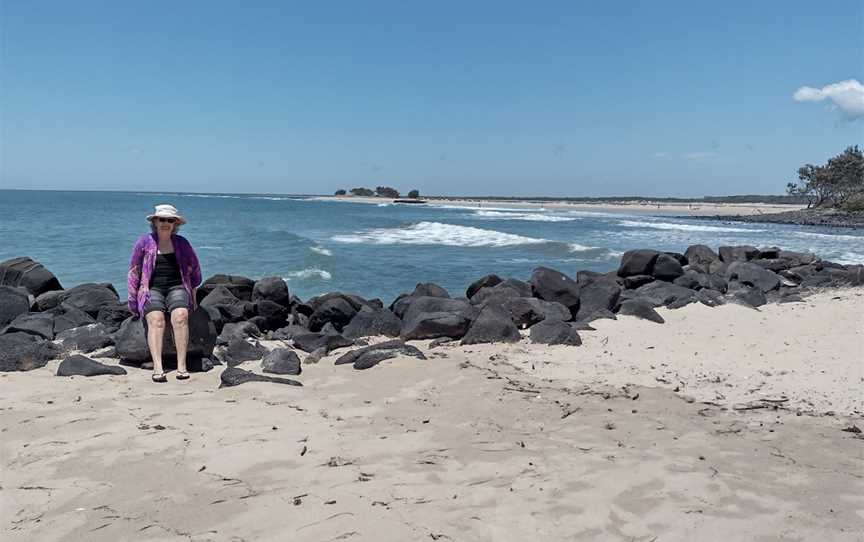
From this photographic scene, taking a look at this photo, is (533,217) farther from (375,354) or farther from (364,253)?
(375,354)

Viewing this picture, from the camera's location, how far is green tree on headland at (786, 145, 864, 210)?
6216cm

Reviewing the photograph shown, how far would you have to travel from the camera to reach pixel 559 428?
413cm

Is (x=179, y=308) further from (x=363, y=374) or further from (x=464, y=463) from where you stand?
(x=464, y=463)

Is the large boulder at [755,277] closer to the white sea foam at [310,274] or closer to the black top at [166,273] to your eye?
the white sea foam at [310,274]

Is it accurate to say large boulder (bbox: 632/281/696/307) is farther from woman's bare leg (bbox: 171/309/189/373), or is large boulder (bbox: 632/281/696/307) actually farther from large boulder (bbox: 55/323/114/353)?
large boulder (bbox: 55/323/114/353)

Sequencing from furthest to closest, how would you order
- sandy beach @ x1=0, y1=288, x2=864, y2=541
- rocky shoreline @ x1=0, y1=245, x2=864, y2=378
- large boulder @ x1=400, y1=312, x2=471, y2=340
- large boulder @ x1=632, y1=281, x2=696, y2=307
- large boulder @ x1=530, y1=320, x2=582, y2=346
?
large boulder @ x1=632, y1=281, x2=696, y2=307 → large boulder @ x1=400, y1=312, x2=471, y2=340 → large boulder @ x1=530, y1=320, x2=582, y2=346 → rocky shoreline @ x1=0, y1=245, x2=864, y2=378 → sandy beach @ x1=0, y1=288, x2=864, y2=541

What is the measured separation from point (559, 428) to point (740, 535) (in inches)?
57.6

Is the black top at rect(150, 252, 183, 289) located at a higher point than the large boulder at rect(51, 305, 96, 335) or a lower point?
higher

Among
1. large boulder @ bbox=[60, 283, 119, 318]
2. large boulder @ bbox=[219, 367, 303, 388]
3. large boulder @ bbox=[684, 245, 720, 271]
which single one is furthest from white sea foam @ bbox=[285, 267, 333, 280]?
large boulder @ bbox=[219, 367, 303, 388]

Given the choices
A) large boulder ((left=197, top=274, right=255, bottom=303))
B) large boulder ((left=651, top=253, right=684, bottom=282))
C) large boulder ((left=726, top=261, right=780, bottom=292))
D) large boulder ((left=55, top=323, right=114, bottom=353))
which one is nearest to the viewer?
large boulder ((left=55, top=323, right=114, bottom=353))

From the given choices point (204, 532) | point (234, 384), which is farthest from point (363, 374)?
point (204, 532)

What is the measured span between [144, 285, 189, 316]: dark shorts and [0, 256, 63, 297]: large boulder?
6274 millimetres

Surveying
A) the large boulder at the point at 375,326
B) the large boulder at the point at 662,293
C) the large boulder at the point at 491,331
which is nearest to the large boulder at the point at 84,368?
the large boulder at the point at 375,326

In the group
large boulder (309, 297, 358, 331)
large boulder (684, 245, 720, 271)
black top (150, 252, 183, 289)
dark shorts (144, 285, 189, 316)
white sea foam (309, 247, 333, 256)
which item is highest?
black top (150, 252, 183, 289)
